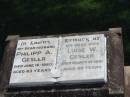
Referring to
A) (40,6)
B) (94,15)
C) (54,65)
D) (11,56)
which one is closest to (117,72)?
(54,65)

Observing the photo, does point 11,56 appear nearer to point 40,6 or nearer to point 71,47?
point 71,47

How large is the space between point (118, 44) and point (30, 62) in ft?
4.84

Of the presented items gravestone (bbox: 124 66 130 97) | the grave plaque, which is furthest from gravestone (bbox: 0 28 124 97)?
gravestone (bbox: 124 66 130 97)

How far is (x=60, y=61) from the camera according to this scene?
5.89 meters

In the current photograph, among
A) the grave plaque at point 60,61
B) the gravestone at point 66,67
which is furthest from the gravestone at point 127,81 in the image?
the grave plaque at point 60,61

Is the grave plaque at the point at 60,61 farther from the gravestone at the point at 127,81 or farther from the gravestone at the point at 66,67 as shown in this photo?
the gravestone at the point at 127,81

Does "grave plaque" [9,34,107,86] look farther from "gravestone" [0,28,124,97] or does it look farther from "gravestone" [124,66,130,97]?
"gravestone" [124,66,130,97]

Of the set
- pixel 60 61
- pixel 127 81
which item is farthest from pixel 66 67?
pixel 127 81

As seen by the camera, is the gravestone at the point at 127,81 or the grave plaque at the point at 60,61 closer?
the grave plaque at the point at 60,61

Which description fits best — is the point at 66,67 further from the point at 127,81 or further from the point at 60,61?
the point at 127,81

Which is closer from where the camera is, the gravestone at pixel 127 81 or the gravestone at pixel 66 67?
the gravestone at pixel 66 67

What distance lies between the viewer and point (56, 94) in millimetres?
5672

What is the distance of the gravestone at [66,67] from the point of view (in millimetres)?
5582

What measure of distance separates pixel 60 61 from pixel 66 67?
0.17m
